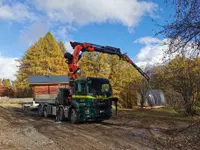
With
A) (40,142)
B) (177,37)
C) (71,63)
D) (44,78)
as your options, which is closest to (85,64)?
(44,78)

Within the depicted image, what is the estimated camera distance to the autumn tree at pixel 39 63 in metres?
45.2

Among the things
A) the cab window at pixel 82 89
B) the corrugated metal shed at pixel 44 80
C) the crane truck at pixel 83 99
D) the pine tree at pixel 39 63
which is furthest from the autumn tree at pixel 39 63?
the cab window at pixel 82 89

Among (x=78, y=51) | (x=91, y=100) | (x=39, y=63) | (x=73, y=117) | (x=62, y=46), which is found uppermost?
(x=62, y=46)

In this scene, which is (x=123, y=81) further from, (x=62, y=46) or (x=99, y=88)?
(x=62, y=46)

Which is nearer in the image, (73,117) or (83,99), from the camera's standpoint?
(83,99)

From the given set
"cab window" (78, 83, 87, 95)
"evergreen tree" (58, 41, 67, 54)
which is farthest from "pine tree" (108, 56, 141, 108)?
"evergreen tree" (58, 41, 67, 54)

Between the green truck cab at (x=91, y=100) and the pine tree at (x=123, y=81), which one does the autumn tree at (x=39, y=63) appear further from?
the green truck cab at (x=91, y=100)

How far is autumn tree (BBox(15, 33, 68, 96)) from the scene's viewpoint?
45.2m

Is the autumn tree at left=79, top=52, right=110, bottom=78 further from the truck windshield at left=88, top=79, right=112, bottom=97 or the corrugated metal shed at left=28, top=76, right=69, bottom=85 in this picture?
the truck windshield at left=88, top=79, right=112, bottom=97

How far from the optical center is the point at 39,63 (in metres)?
45.2

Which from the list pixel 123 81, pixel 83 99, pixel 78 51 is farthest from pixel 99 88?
pixel 123 81

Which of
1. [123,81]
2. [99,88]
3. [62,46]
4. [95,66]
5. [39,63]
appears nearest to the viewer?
[99,88]

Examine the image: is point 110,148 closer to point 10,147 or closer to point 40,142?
point 40,142

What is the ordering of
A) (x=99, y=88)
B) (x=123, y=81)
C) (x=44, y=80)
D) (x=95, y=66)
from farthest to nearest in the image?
(x=44, y=80) → (x=95, y=66) → (x=123, y=81) → (x=99, y=88)
